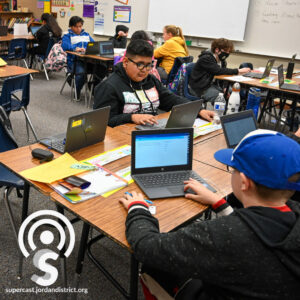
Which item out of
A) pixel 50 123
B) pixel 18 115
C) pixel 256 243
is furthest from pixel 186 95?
pixel 256 243

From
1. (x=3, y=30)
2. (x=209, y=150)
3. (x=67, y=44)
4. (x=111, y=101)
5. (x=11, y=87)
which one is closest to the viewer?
(x=209, y=150)

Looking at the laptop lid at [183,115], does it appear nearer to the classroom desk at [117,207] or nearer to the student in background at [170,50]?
the classroom desk at [117,207]

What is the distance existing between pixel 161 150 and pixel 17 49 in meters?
5.25

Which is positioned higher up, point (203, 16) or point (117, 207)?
point (203, 16)

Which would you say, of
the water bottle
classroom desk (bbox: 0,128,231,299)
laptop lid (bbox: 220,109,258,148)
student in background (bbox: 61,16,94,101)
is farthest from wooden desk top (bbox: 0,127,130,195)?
student in background (bbox: 61,16,94,101)

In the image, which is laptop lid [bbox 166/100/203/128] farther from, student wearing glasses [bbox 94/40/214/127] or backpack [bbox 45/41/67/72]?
backpack [bbox 45/41/67/72]

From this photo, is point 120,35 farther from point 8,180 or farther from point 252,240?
point 252,240

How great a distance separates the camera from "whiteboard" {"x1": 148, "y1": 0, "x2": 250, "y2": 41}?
6.10m

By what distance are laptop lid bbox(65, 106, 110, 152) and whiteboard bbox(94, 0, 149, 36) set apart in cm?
614

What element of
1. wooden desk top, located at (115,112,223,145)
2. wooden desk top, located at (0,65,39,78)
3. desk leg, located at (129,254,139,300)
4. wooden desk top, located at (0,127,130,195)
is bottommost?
desk leg, located at (129,254,139,300)

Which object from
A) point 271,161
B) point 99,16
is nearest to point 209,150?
point 271,161

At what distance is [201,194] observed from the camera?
4.70 feet

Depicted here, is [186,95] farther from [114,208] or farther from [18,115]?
[114,208]

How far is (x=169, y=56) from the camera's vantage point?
509 centimetres
